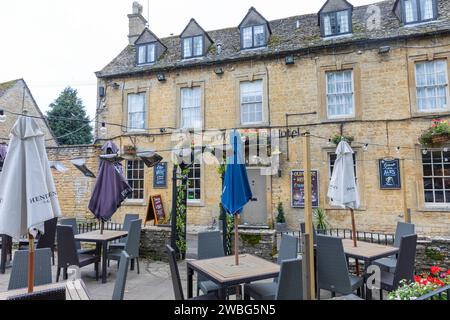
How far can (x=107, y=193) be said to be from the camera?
651 centimetres

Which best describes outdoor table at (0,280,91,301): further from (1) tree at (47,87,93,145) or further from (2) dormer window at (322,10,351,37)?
(1) tree at (47,87,93,145)

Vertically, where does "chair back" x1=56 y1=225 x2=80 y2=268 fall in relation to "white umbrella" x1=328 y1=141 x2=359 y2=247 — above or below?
below

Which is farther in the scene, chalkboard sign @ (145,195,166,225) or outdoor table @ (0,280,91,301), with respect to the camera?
chalkboard sign @ (145,195,166,225)

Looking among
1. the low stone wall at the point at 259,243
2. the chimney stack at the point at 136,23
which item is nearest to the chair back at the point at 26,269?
the low stone wall at the point at 259,243

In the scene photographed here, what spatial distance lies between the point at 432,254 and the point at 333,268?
3010 millimetres

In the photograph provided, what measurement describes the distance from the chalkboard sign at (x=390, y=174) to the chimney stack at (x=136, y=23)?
43.3 feet

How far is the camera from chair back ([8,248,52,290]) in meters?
3.49

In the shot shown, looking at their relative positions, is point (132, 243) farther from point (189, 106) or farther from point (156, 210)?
point (189, 106)

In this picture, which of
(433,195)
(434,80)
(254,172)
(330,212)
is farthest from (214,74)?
(433,195)

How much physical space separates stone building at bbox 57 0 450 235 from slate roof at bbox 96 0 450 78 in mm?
54

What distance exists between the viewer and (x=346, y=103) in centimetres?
1125

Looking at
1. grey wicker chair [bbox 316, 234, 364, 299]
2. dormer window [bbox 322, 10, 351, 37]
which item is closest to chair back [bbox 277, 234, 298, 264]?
grey wicker chair [bbox 316, 234, 364, 299]

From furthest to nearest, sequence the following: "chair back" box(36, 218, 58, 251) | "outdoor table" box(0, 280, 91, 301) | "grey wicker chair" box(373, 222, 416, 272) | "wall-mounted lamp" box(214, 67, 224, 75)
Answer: "wall-mounted lamp" box(214, 67, 224, 75) < "chair back" box(36, 218, 58, 251) < "grey wicker chair" box(373, 222, 416, 272) < "outdoor table" box(0, 280, 91, 301)

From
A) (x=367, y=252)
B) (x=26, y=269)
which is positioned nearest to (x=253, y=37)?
(x=367, y=252)
